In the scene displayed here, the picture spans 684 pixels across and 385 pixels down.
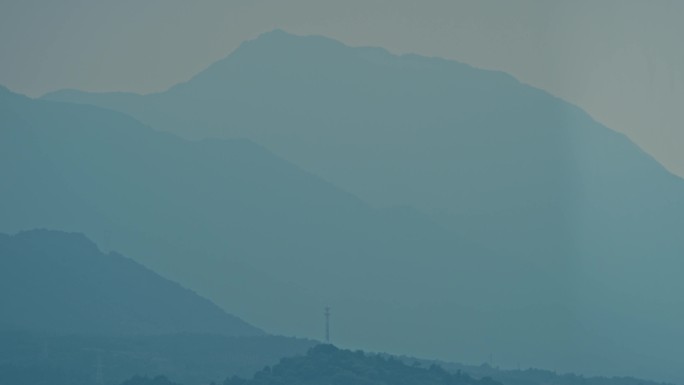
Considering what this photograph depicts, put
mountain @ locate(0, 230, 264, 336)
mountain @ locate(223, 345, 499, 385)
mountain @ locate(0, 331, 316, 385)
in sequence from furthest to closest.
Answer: mountain @ locate(0, 230, 264, 336) < mountain @ locate(0, 331, 316, 385) < mountain @ locate(223, 345, 499, 385)

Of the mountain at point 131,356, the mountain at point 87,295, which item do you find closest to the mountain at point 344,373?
the mountain at point 131,356

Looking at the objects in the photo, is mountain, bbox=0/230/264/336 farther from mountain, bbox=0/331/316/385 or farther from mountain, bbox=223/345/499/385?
mountain, bbox=223/345/499/385

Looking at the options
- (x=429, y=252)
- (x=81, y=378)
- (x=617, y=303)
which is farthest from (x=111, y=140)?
(x=81, y=378)

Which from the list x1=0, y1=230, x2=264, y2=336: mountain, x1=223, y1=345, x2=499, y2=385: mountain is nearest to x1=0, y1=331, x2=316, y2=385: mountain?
x1=0, y1=230, x2=264, y2=336: mountain

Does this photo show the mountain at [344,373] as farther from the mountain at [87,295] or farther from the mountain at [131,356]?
the mountain at [87,295]

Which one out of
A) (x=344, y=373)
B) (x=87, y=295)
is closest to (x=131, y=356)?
(x=87, y=295)

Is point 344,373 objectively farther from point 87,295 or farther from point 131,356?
point 87,295
